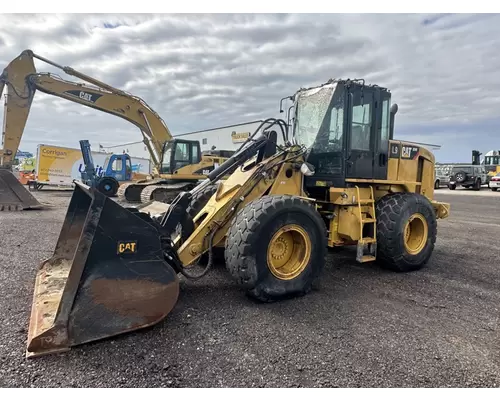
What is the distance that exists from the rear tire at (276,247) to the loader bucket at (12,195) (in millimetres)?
10134

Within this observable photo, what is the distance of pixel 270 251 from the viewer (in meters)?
4.03

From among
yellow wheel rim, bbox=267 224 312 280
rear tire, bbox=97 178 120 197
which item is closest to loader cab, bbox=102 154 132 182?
rear tire, bbox=97 178 120 197

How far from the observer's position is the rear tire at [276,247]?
3.78 metres

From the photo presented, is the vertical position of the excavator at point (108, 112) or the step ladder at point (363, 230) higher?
the excavator at point (108, 112)

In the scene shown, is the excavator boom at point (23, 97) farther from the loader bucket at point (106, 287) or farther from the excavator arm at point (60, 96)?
the loader bucket at point (106, 287)

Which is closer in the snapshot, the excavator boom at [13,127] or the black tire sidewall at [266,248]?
the black tire sidewall at [266,248]

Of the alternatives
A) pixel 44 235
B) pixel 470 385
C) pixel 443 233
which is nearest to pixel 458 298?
pixel 470 385

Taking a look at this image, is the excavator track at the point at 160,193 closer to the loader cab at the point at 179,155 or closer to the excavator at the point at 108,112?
the excavator at the point at 108,112

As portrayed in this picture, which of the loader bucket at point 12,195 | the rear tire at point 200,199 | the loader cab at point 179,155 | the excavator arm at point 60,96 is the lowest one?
the loader bucket at point 12,195

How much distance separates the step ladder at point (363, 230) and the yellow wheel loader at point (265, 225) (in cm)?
2

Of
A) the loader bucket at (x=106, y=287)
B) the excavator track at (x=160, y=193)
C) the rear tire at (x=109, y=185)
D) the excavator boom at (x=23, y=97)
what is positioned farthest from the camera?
the rear tire at (x=109, y=185)

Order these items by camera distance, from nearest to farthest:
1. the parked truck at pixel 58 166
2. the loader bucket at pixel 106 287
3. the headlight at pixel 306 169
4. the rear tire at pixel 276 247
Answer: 1. the loader bucket at pixel 106 287
2. the rear tire at pixel 276 247
3. the headlight at pixel 306 169
4. the parked truck at pixel 58 166

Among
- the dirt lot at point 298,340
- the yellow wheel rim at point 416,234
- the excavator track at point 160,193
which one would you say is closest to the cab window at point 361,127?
the yellow wheel rim at point 416,234

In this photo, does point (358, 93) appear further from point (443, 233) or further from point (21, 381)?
point (443, 233)
